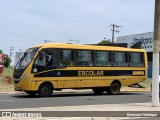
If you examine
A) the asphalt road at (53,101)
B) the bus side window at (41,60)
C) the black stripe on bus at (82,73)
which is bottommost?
the asphalt road at (53,101)

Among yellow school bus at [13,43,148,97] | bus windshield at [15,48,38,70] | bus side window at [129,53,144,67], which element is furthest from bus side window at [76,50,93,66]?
bus side window at [129,53,144,67]

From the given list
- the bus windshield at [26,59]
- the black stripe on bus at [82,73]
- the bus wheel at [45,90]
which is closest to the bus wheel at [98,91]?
the black stripe on bus at [82,73]

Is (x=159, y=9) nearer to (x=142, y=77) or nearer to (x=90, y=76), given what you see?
(x=90, y=76)

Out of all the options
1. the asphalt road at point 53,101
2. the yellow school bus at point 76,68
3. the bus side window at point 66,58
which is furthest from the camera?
the bus side window at point 66,58

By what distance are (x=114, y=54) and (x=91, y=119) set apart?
1430 centimetres

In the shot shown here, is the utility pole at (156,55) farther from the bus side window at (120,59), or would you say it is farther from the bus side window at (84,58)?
the bus side window at (120,59)

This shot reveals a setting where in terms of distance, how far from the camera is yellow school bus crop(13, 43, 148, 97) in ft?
75.0

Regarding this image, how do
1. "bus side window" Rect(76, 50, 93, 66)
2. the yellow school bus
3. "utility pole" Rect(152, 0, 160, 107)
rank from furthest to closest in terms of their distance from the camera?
"bus side window" Rect(76, 50, 93, 66)
the yellow school bus
"utility pole" Rect(152, 0, 160, 107)

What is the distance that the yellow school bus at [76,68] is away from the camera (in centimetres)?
2288

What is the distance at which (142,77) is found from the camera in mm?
28047

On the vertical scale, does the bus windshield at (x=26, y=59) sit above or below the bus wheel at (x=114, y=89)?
above

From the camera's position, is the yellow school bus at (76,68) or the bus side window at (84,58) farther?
the bus side window at (84,58)

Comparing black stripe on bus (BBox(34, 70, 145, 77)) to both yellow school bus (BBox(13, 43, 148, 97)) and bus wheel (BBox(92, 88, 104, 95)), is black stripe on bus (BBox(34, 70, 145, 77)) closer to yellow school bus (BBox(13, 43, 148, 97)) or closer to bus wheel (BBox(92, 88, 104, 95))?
yellow school bus (BBox(13, 43, 148, 97))

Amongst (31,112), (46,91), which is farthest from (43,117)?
(46,91)
